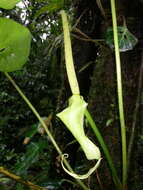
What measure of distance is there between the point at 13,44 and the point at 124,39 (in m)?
0.29

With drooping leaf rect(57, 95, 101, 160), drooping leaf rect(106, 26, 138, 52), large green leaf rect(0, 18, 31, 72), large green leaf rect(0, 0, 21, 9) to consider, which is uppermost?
large green leaf rect(0, 0, 21, 9)

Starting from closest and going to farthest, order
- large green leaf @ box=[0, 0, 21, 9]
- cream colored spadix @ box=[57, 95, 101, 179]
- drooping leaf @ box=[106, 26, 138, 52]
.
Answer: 1. cream colored spadix @ box=[57, 95, 101, 179]
2. large green leaf @ box=[0, 0, 21, 9]
3. drooping leaf @ box=[106, 26, 138, 52]

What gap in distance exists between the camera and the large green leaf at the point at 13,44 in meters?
0.60

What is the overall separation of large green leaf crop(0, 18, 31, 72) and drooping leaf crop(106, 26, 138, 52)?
228 mm

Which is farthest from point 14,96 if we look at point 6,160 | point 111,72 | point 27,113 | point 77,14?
point 111,72

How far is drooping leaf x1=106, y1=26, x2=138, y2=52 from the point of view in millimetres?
740

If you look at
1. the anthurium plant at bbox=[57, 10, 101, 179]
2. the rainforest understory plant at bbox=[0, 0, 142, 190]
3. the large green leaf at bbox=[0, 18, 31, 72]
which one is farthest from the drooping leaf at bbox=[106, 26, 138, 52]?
the anthurium plant at bbox=[57, 10, 101, 179]

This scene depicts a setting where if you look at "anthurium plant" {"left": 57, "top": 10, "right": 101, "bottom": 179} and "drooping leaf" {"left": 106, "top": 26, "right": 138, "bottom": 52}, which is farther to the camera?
"drooping leaf" {"left": 106, "top": 26, "right": 138, "bottom": 52}

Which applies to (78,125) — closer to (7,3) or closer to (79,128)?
(79,128)

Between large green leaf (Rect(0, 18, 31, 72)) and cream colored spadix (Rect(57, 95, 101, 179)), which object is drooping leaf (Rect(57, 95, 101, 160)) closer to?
cream colored spadix (Rect(57, 95, 101, 179))

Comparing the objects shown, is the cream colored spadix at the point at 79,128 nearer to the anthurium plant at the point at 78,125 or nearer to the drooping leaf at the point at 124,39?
the anthurium plant at the point at 78,125

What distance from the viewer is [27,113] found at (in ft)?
9.78

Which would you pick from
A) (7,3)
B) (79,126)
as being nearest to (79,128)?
(79,126)

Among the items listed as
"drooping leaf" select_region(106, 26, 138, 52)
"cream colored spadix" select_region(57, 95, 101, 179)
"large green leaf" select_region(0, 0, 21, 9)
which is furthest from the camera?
"drooping leaf" select_region(106, 26, 138, 52)
